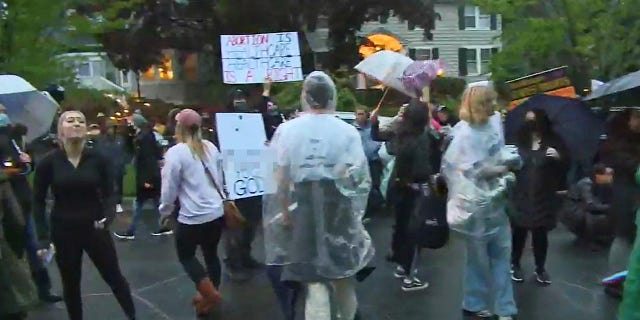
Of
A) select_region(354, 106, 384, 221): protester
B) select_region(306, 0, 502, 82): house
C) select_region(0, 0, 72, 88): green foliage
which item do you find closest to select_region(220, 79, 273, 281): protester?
select_region(354, 106, 384, 221): protester

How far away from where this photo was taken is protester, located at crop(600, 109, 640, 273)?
7914 millimetres

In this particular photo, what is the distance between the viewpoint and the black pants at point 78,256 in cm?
691

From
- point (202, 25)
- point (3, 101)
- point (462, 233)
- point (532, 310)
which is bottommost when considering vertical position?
point (532, 310)

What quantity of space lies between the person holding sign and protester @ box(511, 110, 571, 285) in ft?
10.3

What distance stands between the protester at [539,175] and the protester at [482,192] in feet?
4.58

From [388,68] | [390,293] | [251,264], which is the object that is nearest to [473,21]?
[388,68]

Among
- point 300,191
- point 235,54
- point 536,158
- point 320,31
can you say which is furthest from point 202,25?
point 300,191

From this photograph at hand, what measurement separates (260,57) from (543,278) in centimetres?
462

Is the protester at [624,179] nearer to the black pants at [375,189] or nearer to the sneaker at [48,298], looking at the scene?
the sneaker at [48,298]

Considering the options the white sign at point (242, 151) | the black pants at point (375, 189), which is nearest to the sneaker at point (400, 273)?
the white sign at point (242, 151)

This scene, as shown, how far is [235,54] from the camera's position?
11.8 metres

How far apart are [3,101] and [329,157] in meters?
4.94

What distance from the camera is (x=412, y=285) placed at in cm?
885

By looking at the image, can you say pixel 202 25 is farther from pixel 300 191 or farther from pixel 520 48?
pixel 300 191
